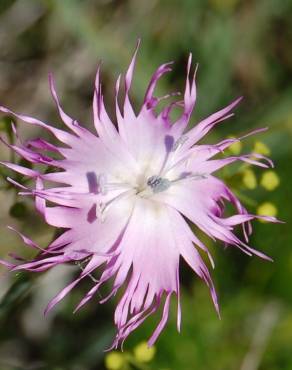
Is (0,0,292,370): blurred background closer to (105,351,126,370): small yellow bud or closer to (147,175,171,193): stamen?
(105,351,126,370): small yellow bud

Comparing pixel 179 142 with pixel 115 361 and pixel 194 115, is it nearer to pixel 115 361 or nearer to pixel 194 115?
pixel 115 361

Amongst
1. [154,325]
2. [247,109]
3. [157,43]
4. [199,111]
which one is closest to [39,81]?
[157,43]

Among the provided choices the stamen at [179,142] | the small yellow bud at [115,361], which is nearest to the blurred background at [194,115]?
the small yellow bud at [115,361]

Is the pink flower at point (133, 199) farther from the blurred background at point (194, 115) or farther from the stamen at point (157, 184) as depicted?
the blurred background at point (194, 115)

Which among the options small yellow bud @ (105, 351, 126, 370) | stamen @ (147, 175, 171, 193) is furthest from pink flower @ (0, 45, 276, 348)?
small yellow bud @ (105, 351, 126, 370)

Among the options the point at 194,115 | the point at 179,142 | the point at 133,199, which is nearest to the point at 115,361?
the point at 133,199

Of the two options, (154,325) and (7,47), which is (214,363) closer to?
(154,325)
